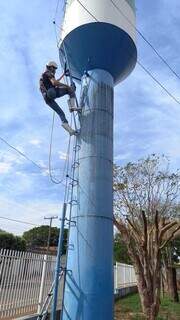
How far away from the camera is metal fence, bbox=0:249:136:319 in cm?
922

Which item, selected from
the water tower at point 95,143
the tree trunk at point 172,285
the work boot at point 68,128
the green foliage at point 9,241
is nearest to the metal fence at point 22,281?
the water tower at point 95,143

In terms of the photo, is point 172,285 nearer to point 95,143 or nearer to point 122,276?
point 122,276

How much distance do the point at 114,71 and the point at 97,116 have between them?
5.86ft

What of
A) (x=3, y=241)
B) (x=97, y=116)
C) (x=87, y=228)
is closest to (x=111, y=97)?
(x=97, y=116)

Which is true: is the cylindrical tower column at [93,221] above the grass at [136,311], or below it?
above

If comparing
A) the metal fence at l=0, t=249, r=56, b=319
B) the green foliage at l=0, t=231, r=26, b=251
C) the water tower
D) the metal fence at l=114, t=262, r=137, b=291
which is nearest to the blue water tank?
the water tower

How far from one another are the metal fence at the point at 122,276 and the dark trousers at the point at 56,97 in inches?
535

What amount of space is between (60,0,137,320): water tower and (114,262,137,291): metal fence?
12.7 metres

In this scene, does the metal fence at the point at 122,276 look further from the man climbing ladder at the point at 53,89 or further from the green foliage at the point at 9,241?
the man climbing ladder at the point at 53,89

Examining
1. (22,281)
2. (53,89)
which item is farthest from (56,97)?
(22,281)

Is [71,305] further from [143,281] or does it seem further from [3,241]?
[3,241]

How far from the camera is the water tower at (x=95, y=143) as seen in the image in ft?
27.2

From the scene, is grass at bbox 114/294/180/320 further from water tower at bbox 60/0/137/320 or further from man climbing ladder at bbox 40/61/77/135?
man climbing ladder at bbox 40/61/77/135

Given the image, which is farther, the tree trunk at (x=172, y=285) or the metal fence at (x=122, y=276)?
the metal fence at (x=122, y=276)
